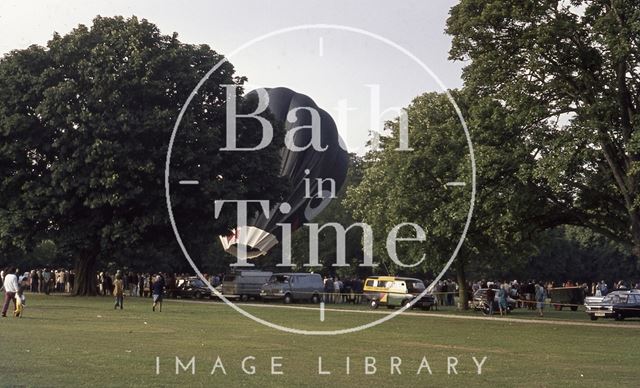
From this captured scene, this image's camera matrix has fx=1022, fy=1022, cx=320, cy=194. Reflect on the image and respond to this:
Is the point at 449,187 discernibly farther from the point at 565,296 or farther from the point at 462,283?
the point at 565,296

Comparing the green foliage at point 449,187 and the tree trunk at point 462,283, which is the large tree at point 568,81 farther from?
the tree trunk at point 462,283

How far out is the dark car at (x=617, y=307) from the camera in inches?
1795

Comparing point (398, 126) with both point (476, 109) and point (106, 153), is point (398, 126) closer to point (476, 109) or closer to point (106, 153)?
point (106, 153)

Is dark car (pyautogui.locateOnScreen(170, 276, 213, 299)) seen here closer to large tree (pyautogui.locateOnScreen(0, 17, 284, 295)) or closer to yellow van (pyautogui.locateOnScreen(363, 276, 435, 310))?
large tree (pyautogui.locateOnScreen(0, 17, 284, 295))

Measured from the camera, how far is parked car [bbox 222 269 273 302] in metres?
61.1

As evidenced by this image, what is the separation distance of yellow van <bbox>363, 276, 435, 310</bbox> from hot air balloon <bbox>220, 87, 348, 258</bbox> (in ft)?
47.0

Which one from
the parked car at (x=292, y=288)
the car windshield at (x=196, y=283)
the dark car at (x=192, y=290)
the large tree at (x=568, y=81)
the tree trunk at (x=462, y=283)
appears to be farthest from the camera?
the car windshield at (x=196, y=283)

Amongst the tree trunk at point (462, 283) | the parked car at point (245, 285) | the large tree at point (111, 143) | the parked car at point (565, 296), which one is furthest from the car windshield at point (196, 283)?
the parked car at point (565, 296)

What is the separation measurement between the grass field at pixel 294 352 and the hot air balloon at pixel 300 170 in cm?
3239

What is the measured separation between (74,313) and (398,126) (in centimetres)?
2800

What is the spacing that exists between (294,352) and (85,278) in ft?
126

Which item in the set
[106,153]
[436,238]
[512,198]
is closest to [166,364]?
[512,198]

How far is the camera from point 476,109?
3647 centimetres

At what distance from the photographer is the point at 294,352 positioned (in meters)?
22.0
